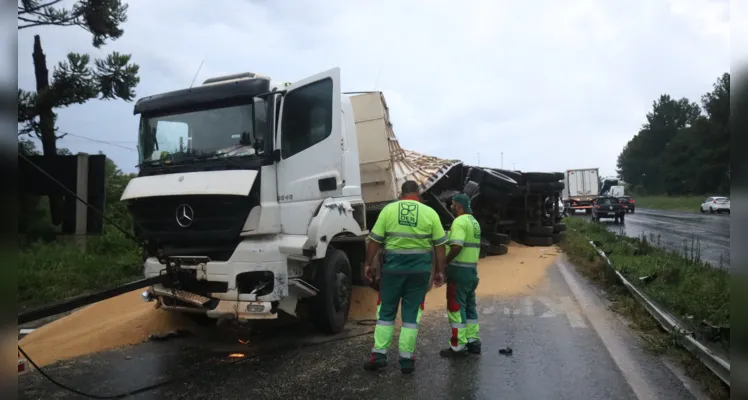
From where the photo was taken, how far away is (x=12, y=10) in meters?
2.01

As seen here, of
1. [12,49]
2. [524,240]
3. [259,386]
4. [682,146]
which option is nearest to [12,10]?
[12,49]

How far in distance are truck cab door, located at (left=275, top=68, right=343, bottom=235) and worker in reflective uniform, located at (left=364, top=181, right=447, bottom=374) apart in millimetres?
1084

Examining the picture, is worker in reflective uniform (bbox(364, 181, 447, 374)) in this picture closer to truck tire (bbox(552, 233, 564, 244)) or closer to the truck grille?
the truck grille

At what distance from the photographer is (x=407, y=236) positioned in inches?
207

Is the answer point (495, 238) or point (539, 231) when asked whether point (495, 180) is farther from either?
point (539, 231)

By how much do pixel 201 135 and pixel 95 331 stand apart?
9.54 feet

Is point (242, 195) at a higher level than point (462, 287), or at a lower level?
higher

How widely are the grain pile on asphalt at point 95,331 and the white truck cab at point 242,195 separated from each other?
3.00ft

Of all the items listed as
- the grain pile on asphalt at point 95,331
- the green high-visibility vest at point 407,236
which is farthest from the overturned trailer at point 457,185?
the grain pile on asphalt at point 95,331

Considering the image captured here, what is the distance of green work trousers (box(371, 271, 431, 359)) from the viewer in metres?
5.14

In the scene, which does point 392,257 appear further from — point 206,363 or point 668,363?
point 668,363

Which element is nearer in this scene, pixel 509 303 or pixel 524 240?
pixel 509 303

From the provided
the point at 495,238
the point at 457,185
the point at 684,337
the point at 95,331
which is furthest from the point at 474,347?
the point at 495,238

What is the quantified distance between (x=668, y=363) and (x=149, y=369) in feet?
16.3
